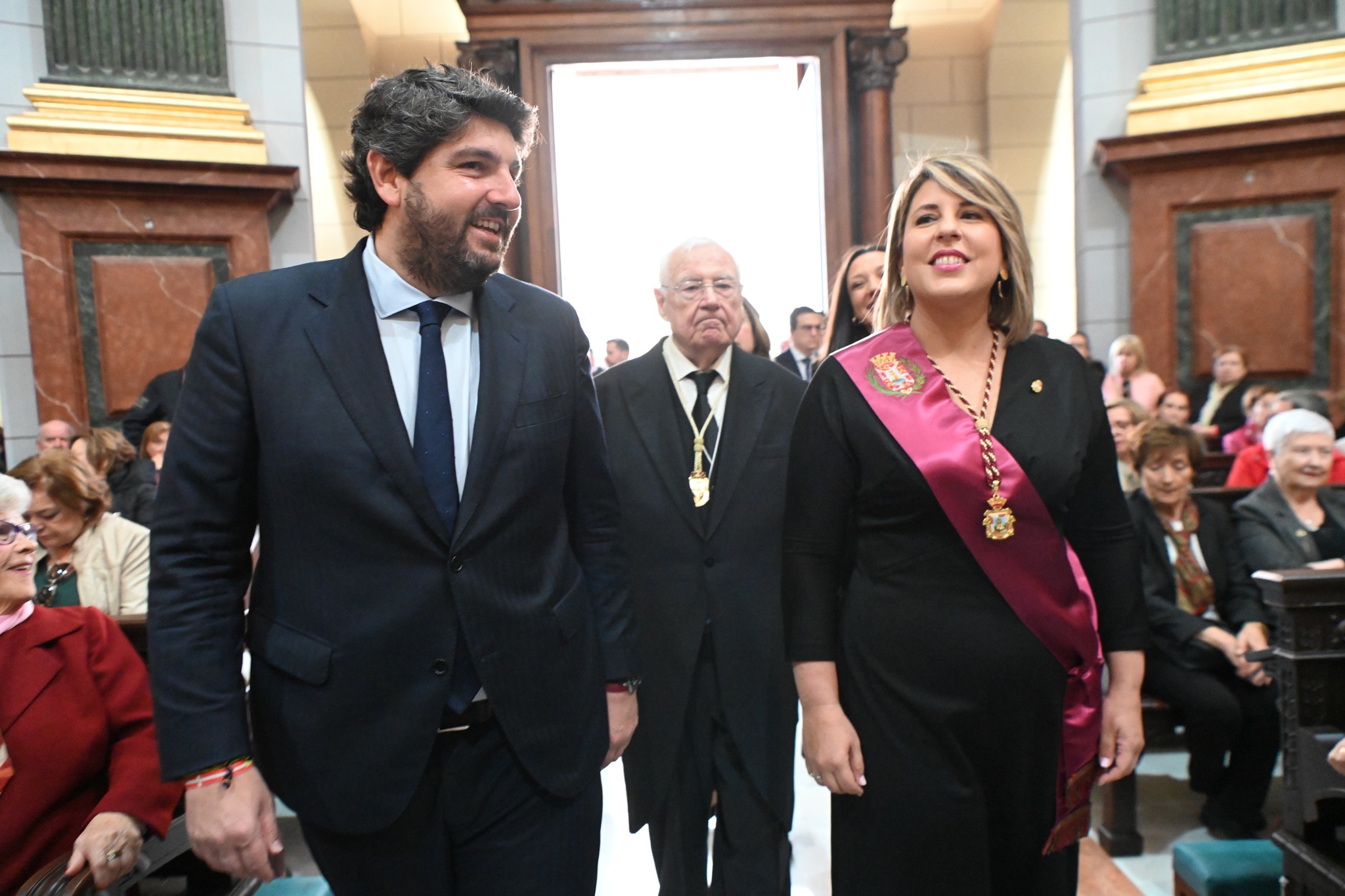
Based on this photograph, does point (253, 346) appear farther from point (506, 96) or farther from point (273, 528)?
point (506, 96)

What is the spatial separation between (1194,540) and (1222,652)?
0.44m

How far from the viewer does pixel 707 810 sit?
2.40m

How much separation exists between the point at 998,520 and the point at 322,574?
1.01m

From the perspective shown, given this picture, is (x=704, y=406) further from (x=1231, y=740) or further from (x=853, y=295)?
(x=1231, y=740)

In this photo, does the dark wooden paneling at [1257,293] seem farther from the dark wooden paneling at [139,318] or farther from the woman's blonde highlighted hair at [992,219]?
the dark wooden paneling at [139,318]

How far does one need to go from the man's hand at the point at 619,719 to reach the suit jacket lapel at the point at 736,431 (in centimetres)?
74

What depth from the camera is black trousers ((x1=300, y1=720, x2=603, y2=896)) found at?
1417mm

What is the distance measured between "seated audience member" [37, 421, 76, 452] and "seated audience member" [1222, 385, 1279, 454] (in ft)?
20.6

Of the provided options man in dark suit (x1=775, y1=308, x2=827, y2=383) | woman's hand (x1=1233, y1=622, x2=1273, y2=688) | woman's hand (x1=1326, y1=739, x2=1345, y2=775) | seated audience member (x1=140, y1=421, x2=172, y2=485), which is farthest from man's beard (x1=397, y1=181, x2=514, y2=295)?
man in dark suit (x1=775, y1=308, x2=827, y2=383)

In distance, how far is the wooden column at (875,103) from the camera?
27.0ft

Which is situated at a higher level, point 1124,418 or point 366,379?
point 366,379

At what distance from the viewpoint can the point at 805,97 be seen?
28.6ft

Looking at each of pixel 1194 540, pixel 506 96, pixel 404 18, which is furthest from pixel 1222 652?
pixel 404 18

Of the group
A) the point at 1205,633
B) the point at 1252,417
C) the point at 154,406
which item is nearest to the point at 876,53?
the point at 1252,417
